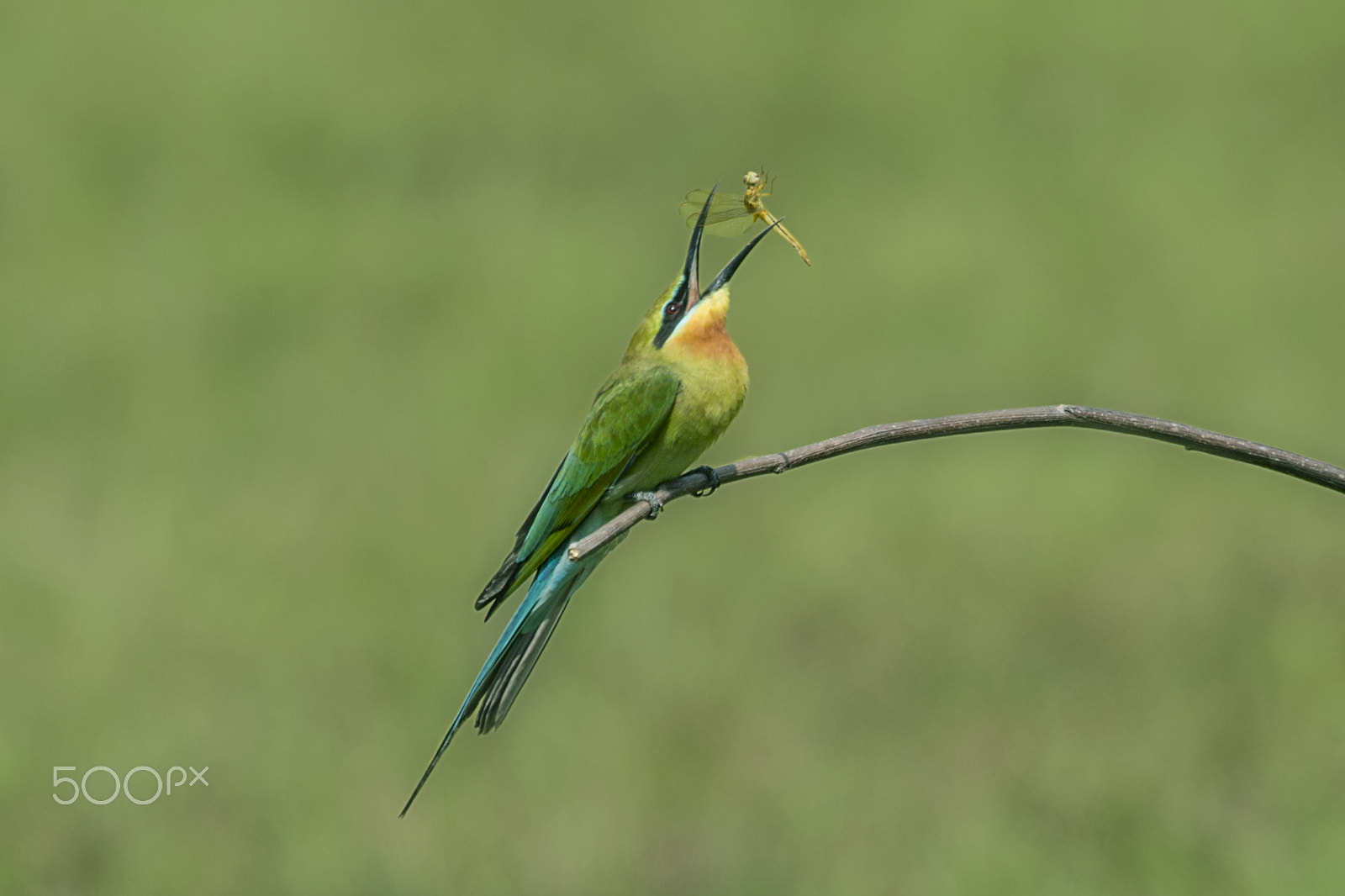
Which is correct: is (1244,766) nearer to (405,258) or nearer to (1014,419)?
(1014,419)

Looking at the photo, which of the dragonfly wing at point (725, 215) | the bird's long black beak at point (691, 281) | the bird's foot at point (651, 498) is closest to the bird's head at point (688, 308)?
the bird's long black beak at point (691, 281)

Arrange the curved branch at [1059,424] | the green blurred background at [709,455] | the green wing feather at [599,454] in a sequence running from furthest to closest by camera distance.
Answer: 1. the green blurred background at [709,455]
2. the green wing feather at [599,454]
3. the curved branch at [1059,424]

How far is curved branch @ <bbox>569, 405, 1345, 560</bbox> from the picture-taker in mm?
1341

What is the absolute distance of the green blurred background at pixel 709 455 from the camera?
344cm

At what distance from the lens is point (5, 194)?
7145 millimetres

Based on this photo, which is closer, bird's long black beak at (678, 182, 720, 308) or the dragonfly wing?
the dragonfly wing

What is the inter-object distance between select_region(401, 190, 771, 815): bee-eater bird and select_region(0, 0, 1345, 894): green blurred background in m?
0.98

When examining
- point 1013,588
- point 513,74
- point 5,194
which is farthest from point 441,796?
point 513,74

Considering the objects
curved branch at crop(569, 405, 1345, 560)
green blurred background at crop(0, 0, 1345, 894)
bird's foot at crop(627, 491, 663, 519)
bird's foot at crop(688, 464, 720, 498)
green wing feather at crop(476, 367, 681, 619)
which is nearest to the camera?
curved branch at crop(569, 405, 1345, 560)

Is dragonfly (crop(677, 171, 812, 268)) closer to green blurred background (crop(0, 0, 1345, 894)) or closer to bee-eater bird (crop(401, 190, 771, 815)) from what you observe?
bee-eater bird (crop(401, 190, 771, 815))

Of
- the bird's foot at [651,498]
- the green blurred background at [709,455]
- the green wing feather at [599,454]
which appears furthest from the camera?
the green blurred background at [709,455]

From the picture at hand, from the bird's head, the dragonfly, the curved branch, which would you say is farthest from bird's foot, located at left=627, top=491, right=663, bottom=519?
the curved branch

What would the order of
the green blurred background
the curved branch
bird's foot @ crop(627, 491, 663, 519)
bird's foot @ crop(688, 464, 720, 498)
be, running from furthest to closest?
the green blurred background → bird's foot @ crop(627, 491, 663, 519) → bird's foot @ crop(688, 464, 720, 498) → the curved branch

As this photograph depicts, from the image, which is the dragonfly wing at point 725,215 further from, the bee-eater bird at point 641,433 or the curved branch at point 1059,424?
the curved branch at point 1059,424
